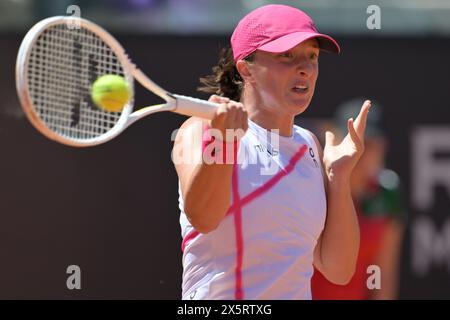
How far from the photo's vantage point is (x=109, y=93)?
88.7 inches

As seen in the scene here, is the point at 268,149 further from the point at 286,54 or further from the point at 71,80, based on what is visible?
the point at 71,80

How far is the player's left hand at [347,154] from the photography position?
266cm

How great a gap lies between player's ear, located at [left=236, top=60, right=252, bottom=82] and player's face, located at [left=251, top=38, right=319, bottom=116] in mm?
24

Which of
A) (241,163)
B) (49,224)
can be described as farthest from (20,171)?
(241,163)

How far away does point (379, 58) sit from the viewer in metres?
4.62

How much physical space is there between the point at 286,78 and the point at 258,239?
0.45 metres

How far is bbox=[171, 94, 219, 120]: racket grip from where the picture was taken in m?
2.27

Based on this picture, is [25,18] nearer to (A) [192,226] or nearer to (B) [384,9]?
(B) [384,9]

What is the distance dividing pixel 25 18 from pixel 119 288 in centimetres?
141

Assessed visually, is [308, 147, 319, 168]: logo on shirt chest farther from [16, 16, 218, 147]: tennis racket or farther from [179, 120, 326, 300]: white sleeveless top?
[16, 16, 218, 147]: tennis racket
